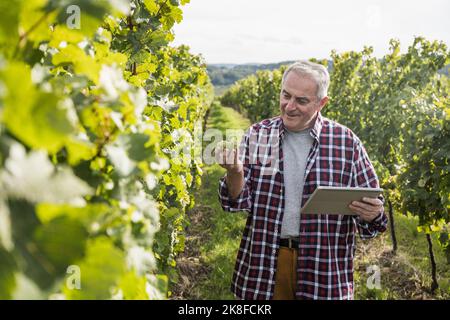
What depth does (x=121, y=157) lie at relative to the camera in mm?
899

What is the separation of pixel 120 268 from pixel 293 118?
2.04 meters

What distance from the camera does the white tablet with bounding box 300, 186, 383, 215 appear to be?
213 cm

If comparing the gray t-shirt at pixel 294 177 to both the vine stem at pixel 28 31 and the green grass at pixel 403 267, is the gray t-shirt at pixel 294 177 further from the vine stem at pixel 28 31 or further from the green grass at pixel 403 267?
the green grass at pixel 403 267

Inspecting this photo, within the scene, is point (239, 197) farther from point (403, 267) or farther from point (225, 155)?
point (403, 267)

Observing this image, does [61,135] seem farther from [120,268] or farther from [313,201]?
[313,201]

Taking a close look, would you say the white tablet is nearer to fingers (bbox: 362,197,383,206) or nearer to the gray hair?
fingers (bbox: 362,197,383,206)

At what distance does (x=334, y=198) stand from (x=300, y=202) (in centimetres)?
37

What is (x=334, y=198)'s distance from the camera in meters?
2.22

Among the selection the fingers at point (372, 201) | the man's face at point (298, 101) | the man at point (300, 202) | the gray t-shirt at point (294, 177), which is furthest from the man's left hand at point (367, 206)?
the man's face at point (298, 101)

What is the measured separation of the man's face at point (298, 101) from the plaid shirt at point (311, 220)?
0.32 ft

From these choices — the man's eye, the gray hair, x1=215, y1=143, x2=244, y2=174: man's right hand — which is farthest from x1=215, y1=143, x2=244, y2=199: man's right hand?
the gray hair

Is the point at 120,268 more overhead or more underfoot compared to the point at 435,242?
more overhead
